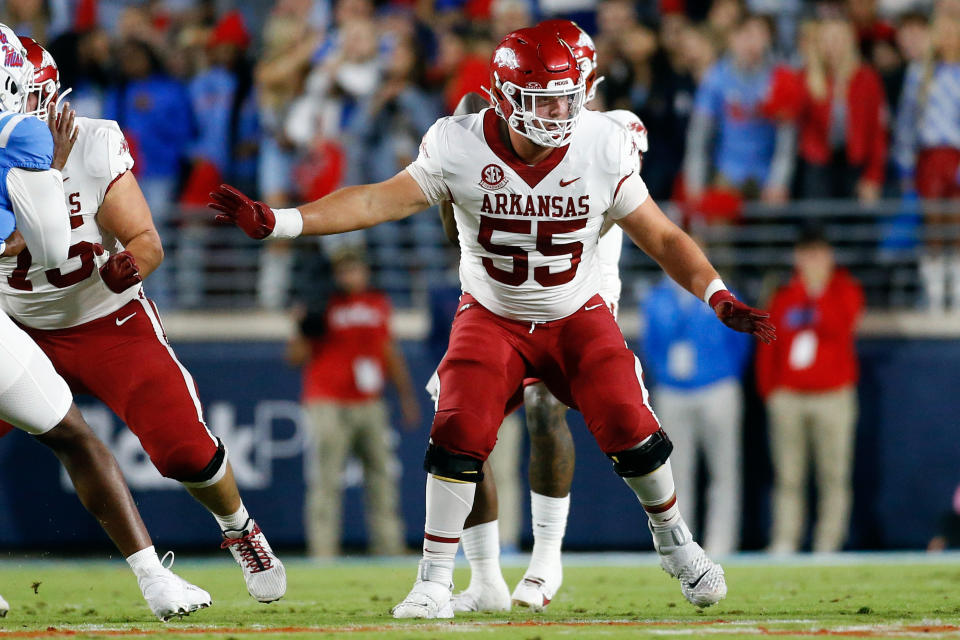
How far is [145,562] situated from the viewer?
15.5 feet

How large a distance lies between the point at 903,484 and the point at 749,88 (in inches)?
110

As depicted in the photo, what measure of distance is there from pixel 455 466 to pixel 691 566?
3.07 feet

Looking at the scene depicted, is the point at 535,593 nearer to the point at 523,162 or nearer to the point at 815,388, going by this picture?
the point at 523,162

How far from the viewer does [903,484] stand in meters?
9.35

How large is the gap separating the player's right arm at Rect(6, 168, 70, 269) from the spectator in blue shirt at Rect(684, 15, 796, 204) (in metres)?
5.71

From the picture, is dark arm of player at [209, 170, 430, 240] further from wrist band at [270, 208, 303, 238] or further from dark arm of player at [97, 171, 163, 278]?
dark arm of player at [97, 171, 163, 278]

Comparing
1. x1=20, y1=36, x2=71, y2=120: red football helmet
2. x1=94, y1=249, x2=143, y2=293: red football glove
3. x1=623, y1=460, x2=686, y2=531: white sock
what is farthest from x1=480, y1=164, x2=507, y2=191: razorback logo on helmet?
x1=20, y1=36, x2=71, y2=120: red football helmet

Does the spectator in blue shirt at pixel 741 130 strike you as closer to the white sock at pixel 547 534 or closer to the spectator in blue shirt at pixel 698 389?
the spectator in blue shirt at pixel 698 389

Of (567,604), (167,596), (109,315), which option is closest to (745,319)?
(567,604)

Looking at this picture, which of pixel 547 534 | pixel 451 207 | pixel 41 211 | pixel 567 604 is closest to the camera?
pixel 41 211

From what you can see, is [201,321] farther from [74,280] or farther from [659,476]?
[659,476]

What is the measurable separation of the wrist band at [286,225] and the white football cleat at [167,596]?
3.90 ft

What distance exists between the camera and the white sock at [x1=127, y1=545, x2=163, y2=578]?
185 inches

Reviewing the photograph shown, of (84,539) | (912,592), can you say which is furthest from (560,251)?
(84,539)
